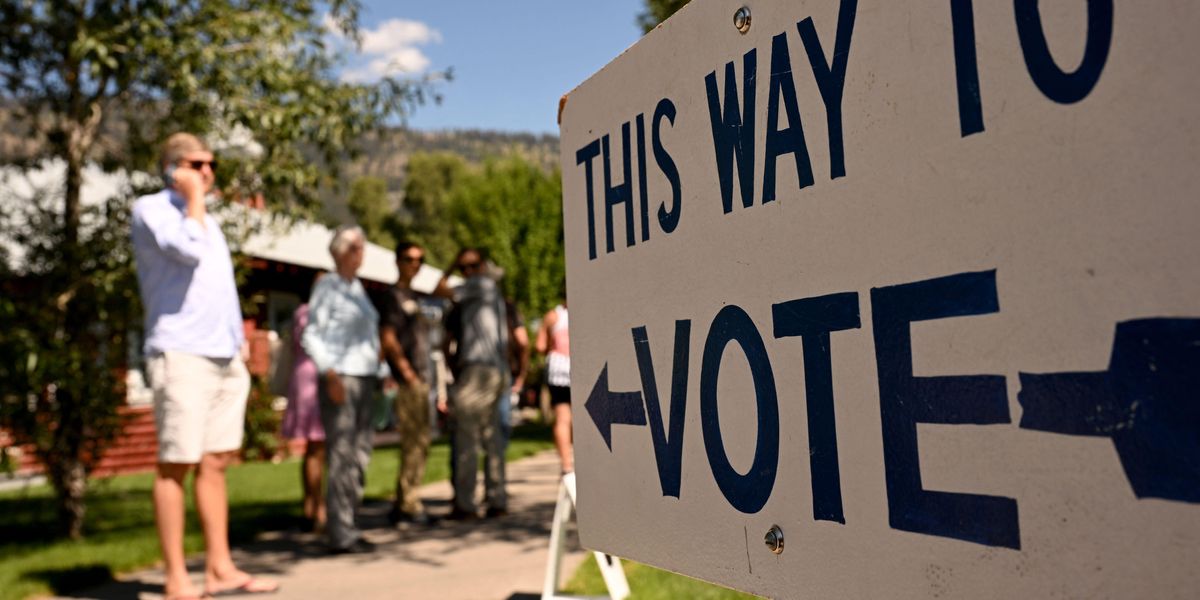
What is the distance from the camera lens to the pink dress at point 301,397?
6.66 metres

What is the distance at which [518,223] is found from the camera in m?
35.5

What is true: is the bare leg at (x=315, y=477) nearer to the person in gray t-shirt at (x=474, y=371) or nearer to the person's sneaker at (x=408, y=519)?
the person's sneaker at (x=408, y=519)

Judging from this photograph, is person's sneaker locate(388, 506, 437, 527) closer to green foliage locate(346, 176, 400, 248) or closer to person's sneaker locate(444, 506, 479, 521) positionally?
person's sneaker locate(444, 506, 479, 521)

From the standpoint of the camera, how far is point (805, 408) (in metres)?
1.36

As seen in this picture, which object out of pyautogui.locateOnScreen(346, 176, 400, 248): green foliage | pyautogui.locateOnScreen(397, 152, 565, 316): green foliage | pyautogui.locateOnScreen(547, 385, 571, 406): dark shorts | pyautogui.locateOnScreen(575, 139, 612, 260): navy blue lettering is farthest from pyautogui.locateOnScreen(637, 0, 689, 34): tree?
pyautogui.locateOnScreen(346, 176, 400, 248): green foliage

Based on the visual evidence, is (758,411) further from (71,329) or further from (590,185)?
Answer: (71,329)

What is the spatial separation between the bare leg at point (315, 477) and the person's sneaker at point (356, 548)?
79 centimetres

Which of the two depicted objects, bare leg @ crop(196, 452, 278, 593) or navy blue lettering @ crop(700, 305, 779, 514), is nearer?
navy blue lettering @ crop(700, 305, 779, 514)

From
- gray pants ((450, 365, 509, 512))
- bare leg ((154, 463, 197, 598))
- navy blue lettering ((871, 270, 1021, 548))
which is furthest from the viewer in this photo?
gray pants ((450, 365, 509, 512))

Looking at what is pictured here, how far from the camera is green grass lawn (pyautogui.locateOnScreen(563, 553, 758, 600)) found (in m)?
4.13

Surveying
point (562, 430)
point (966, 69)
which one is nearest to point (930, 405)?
point (966, 69)

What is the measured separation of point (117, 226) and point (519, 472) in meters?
5.11

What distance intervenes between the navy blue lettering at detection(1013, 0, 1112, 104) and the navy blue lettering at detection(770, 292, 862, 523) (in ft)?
1.15

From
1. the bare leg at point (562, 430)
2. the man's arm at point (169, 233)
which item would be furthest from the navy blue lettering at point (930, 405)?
the bare leg at point (562, 430)
